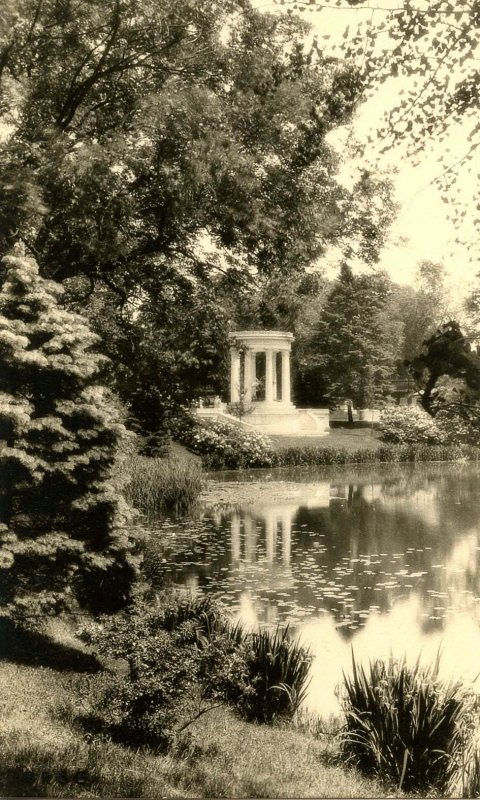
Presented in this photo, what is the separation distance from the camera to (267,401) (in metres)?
36.0

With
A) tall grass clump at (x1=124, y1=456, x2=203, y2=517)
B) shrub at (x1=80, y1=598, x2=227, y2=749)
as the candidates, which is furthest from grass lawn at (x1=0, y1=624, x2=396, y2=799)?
tall grass clump at (x1=124, y1=456, x2=203, y2=517)

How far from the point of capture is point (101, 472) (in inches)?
282

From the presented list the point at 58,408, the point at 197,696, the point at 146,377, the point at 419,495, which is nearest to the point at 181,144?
the point at 146,377

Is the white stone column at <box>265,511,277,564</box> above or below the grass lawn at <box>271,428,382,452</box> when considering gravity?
below

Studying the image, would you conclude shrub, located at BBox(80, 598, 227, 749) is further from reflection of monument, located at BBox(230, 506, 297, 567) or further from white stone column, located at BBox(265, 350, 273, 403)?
white stone column, located at BBox(265, 350, 273, 403)

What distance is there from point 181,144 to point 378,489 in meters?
10.3

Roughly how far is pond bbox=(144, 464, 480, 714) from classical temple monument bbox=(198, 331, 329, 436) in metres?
4.10

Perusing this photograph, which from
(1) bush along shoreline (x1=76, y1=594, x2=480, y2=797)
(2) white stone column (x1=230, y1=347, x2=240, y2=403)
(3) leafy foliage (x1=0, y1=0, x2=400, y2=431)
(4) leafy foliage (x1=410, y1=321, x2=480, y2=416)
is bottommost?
(1) bush along shoreline (x1=76, y1=594, x2=480, y2=797)

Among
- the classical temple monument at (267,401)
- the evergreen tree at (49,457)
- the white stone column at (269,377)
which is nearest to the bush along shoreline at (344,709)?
the evergreen tree at (49,457)

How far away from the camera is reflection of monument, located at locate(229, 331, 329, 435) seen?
89.7 feet

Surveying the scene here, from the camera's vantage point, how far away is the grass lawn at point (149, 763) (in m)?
4.66

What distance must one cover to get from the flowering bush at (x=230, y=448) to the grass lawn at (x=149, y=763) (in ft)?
61.9

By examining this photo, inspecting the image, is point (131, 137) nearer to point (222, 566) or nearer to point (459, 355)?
point (222, 566)

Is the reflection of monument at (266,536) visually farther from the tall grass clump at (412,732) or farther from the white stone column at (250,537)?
the tall grass clump at (412,732)
